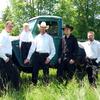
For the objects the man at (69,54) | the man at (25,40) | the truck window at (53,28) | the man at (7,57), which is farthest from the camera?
the truck window at (53,28)

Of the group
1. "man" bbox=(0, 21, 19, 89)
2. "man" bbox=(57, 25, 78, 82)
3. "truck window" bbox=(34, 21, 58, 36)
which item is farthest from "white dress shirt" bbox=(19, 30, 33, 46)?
"man" bbox=(0, 21, 19, 89)

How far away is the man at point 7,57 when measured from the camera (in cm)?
988

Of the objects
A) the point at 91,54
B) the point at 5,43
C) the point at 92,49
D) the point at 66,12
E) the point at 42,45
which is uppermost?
the point at 5,43

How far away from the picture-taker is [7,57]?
986 centimetres

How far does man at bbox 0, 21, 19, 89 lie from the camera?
9883 millimetres

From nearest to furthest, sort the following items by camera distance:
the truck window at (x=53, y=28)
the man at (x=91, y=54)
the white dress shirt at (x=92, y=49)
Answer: the man at (x=91, y=54), the white dress shirt at (x=92, y=49), the truck window at (x=53, y=28)

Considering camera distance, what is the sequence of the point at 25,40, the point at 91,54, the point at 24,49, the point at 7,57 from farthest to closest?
the point at 24,49
the point at 25,40
the point at 91,54
the point at 7,57

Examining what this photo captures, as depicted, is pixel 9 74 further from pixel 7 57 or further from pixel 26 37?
pixel 26 37

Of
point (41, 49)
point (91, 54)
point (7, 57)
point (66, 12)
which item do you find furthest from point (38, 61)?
point (66, 12)

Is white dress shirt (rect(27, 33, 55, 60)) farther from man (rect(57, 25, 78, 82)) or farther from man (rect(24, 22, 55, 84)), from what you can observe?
man (rect(57, 25, 78, 82))

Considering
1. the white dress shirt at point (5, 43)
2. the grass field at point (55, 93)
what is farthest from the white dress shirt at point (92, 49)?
the white dress shirt at point (5, 43)

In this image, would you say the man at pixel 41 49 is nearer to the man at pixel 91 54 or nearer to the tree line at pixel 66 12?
the man at pixel 91 54

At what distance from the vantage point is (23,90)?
32.3ft

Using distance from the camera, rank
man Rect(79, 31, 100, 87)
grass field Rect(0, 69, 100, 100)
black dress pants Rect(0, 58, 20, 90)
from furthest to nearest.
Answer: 1. man Rect(79, 31, 100, 87)
2. black dress pants Rect(0, 58, 20, 90)
3. grass field Rect(0, 69, 100, 100)
